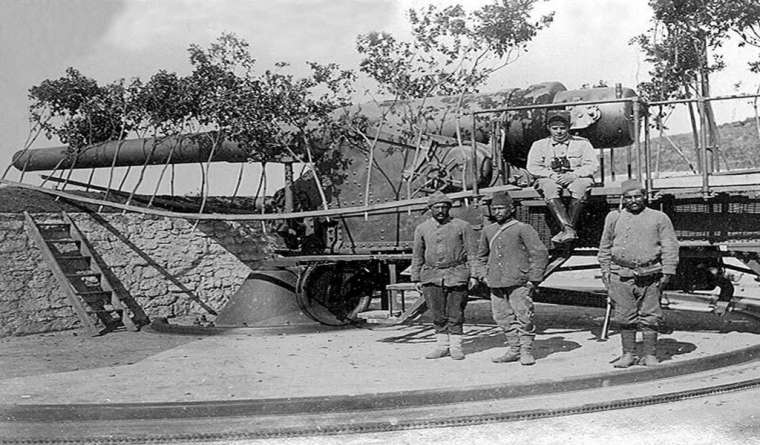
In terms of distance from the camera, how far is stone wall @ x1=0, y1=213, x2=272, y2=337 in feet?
38.9

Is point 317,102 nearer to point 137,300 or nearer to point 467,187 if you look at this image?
point 467,187

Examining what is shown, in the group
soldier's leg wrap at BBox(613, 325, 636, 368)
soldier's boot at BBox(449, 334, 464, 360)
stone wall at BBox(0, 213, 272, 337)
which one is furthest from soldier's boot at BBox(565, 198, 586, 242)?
stone wall at BBox(0, 213, 272, 337)

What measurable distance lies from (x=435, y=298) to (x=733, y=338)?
3.18 meters

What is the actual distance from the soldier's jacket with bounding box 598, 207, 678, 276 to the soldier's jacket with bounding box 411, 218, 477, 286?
138cm

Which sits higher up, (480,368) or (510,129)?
(510,129)

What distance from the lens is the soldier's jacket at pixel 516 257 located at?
8234mm

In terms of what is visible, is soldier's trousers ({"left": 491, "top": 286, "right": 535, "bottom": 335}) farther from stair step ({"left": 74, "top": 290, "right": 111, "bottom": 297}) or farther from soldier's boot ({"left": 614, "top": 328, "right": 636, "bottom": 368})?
stair step ({"left": 74, "top": 290, "right": 111, "bottom": 297})

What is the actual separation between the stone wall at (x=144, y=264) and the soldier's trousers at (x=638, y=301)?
7.30 meters

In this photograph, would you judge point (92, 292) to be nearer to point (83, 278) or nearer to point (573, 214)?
point (83, 278)

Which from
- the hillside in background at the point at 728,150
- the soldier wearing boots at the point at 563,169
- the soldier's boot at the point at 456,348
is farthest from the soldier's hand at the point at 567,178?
the hillside in background at the point at 728,150

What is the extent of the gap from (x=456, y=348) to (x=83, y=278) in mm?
6119

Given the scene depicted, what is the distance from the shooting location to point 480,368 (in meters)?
8.05

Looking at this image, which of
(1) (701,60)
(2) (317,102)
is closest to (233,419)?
(2) (317,102)

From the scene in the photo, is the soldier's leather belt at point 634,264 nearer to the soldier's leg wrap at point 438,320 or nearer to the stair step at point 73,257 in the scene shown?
the soldier's leg wrap at point 438,320
